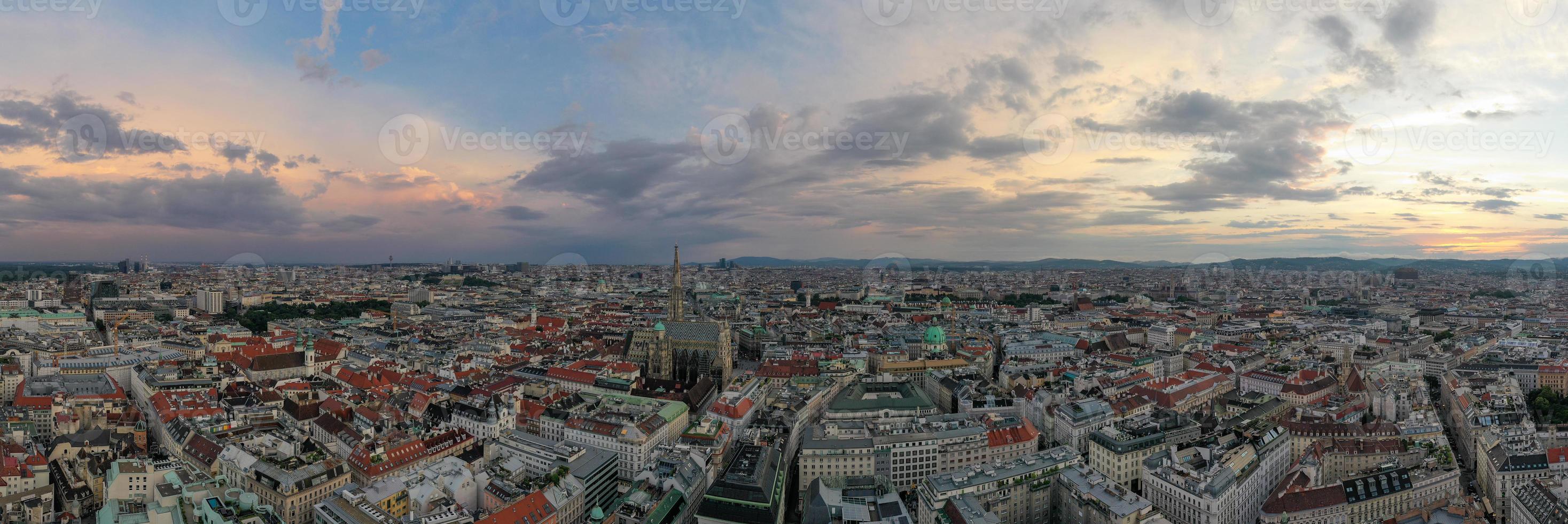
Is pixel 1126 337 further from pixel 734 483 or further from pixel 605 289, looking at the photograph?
pixel 605 289

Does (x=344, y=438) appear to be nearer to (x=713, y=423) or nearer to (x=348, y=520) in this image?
(x=348, y=520)

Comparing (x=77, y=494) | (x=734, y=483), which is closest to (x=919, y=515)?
(x=734, y=483)

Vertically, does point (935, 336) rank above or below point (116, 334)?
below

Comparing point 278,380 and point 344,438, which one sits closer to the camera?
point 344,438

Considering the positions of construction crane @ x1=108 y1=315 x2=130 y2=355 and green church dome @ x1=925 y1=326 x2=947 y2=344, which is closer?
construction crane @ x1=108 y1=315 x2=130 y2=355

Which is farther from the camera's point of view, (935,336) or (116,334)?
(116,334)

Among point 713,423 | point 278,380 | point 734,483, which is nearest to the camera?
point 734,483

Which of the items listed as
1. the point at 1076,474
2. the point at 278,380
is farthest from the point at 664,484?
the point at 278,380

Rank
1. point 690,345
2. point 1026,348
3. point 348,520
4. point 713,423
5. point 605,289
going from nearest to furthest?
point 348,520
point 713,423
point 690,345
point 1026,348
point 605,289

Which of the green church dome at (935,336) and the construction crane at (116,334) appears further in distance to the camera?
the green church dome at (935,336)
